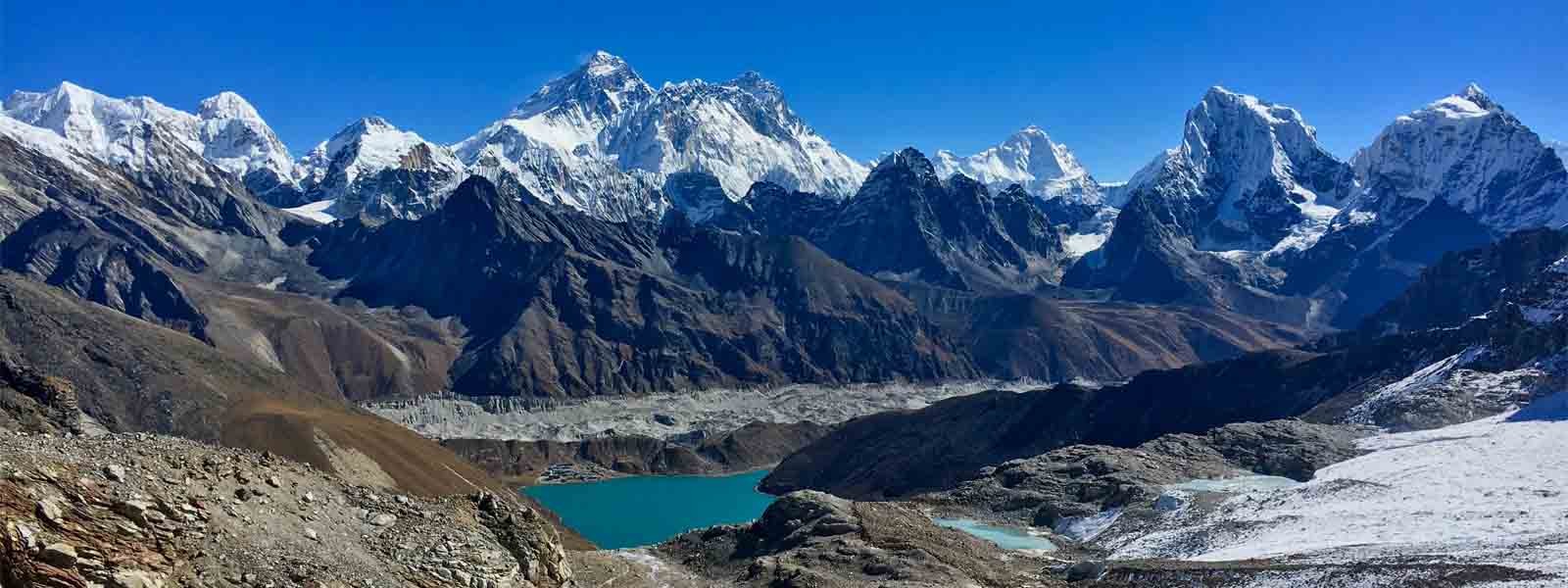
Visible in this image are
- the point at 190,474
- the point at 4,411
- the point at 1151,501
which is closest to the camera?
the point at 190,474

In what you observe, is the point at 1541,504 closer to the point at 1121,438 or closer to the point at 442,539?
the point at 442,539

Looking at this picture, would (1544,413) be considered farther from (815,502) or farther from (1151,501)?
(815,502)

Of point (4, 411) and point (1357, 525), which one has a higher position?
point (4, 411)

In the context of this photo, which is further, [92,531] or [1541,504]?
[1541,504]

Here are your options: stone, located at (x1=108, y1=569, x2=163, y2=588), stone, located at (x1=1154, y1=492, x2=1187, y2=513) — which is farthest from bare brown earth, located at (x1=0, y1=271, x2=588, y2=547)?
stone, located at (x1=108, y1=569, x2=163, y2=588)

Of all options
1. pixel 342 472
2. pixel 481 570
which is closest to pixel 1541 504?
pixel 481 570

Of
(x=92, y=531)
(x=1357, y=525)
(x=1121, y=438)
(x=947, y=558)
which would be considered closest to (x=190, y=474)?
(x=92, y=531)

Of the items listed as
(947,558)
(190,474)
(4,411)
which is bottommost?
(947,558)

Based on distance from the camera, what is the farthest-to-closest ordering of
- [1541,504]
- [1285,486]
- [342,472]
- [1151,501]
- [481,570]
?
[342,472]
[1285,486]
[1151,501]
[1541,504]
[481,570]
